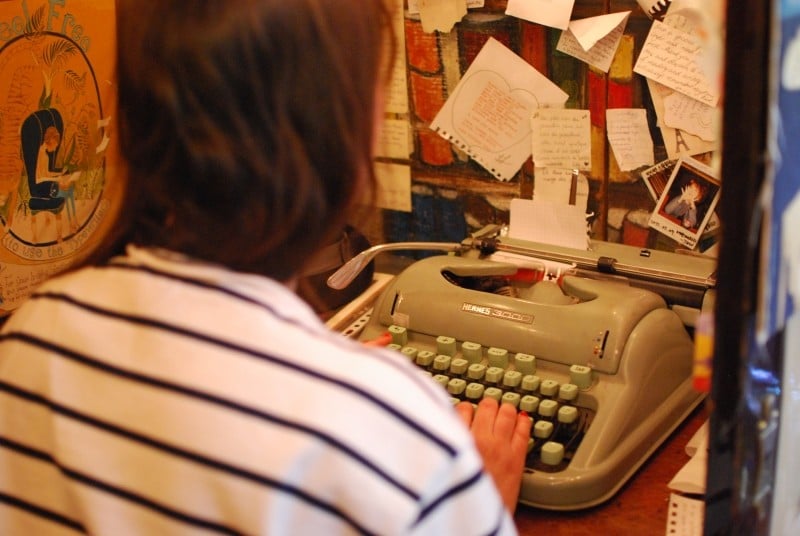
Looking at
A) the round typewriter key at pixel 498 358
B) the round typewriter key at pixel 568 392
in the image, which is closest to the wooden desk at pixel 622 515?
the round typewriter key at pixel 568 392

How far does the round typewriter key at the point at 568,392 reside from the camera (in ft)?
3.88

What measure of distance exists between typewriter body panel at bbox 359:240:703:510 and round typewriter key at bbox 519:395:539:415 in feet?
0.05

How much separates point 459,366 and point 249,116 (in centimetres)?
70

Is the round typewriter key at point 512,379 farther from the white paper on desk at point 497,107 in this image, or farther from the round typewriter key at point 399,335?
the white paper on desk at point 497,107

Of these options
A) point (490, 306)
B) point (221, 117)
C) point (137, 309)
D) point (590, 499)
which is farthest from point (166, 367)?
point (490, 306)

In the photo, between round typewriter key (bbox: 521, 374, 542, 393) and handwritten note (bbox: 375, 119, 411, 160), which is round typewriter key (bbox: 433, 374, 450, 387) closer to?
round typewriter key (bbox: 521, 374, 542, 393)

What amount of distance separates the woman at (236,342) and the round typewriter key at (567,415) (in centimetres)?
47

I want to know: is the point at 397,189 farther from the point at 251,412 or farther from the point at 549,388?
the point at 251,412

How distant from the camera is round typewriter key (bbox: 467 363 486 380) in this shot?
1.25 m

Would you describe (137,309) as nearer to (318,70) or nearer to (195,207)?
(195,207)

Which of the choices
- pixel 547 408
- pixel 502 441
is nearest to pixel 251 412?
pixel 502 441

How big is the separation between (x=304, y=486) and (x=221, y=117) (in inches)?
10.3

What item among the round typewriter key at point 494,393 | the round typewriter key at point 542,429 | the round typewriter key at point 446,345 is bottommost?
the round typewriter key at point 542,429

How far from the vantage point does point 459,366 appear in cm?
126
